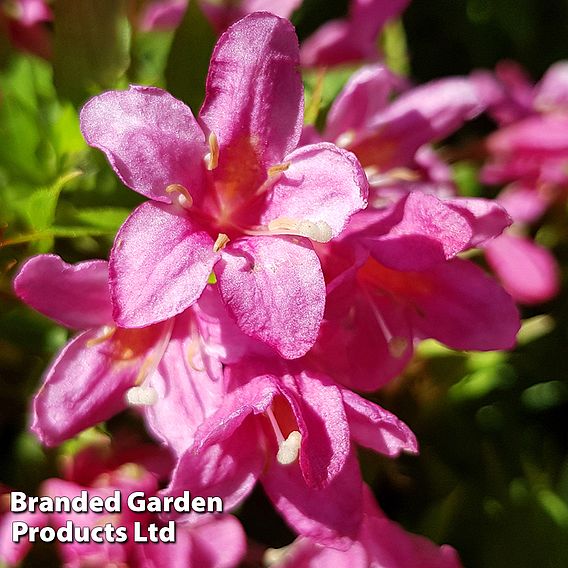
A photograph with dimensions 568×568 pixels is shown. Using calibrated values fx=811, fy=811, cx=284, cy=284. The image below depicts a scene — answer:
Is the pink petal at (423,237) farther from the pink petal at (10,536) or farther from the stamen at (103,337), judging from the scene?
the pink petal at (10,536)

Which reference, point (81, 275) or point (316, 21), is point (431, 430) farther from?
point (316, 21)

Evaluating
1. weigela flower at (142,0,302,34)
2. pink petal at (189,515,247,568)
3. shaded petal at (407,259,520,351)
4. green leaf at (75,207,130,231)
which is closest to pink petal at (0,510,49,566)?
pink petal at (189,515,247,568)

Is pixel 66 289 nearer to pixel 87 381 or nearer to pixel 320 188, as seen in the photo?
pixel 87 381

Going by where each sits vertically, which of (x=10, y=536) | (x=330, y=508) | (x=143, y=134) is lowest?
(x=10, y=536)

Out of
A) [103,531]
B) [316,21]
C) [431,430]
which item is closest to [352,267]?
[103,531]

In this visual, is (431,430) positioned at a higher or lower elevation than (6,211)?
lower

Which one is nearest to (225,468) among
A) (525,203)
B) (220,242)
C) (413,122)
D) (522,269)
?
(220,242)
